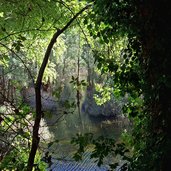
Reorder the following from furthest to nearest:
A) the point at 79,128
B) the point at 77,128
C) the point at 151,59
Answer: the point at 79,128
the point at 77,128
the point at 151,59

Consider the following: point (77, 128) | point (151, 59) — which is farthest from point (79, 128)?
point (151, 59)

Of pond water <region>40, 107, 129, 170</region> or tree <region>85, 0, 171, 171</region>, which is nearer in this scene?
tree <region>85, 0, 171, 171</region>

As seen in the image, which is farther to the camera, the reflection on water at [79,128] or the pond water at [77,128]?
the reflection on water at [79,128]

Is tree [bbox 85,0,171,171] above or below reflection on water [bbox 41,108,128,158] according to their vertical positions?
below

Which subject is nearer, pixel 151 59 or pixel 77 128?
pixel 151 59

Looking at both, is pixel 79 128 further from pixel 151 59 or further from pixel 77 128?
pixel 151 59

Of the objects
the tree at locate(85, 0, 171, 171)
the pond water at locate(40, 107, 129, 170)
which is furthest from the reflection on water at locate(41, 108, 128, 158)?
the tree at locate(85, 0, 171, 171)

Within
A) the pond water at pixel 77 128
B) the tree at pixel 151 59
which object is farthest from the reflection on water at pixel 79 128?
the tree at pixel 151 59

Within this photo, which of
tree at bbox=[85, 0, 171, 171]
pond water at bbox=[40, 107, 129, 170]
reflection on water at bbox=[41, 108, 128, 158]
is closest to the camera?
tree at bbox=[85, 0, 171, 171]

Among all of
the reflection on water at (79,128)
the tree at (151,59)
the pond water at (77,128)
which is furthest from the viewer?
the reflection on water at (79,128)

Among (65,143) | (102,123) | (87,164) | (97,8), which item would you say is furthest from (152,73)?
(102,123)

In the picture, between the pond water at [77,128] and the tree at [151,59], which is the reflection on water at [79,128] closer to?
the pond water at [77,128]

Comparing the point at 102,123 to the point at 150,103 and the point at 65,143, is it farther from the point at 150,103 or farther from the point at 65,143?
the point at 150,103

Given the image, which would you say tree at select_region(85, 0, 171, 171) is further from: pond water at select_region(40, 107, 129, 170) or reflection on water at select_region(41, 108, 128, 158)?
reflection on water at select_region(41, 108, 128, 158)
